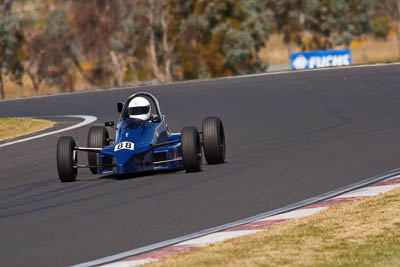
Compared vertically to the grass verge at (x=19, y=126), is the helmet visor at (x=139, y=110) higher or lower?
higher

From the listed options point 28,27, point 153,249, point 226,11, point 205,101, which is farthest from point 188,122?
point 28,27

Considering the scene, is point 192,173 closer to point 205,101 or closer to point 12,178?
point 12,178

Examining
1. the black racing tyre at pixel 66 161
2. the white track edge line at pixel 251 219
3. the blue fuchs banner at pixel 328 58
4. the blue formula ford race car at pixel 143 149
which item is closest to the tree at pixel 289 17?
the blue fuchs banner at pixel 328 58

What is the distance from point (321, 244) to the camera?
7273 millimetres

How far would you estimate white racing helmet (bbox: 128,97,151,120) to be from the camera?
42.8 ft

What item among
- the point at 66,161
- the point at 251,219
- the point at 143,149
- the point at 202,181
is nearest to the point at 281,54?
the point at 66,161

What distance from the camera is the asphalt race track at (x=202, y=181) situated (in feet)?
27.6

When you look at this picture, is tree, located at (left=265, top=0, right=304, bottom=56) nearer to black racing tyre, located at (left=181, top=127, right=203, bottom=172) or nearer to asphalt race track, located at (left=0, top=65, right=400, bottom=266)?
asphalt race track, located at (left=0, top=65, right=400, bottom=266)

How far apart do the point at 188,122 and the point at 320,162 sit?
8.27 m

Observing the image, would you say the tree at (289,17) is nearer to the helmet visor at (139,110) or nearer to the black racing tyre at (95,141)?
the black racing tyre at (95,141)

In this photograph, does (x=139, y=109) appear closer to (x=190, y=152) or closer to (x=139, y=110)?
(x=139, y=110)

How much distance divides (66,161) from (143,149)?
1.09m

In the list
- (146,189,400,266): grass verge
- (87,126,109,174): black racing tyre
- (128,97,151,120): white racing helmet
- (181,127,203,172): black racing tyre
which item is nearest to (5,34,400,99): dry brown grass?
(87,126,109,174): black racing tyre

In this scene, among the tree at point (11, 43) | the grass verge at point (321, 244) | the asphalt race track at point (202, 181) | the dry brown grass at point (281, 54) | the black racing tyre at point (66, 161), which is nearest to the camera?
the grass verge at point (321, 244)
